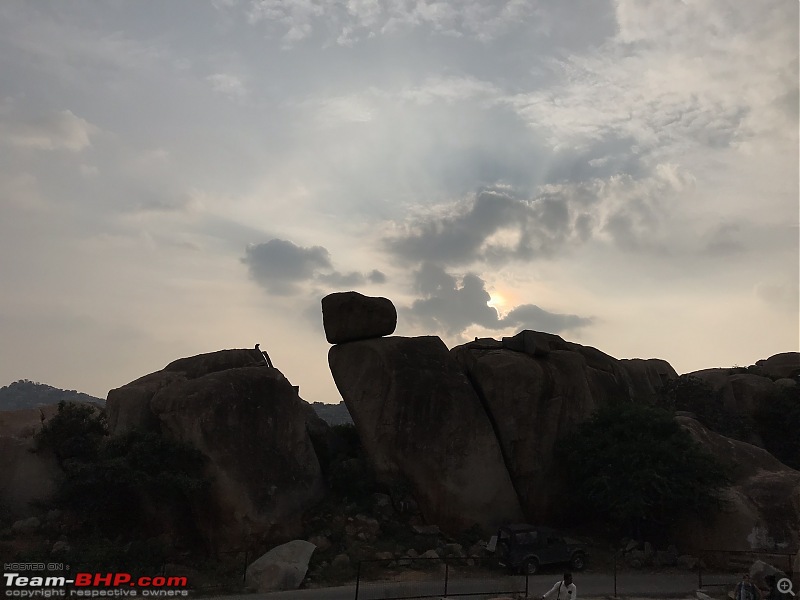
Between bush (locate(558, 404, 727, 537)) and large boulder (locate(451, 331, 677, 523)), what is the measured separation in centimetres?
116

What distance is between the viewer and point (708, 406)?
36906 mm

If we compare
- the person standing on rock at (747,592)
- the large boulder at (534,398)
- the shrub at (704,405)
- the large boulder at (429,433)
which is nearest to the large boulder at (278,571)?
the large boulder at (429,433)

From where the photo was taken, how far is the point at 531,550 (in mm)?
22625

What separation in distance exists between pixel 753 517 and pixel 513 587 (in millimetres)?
11476

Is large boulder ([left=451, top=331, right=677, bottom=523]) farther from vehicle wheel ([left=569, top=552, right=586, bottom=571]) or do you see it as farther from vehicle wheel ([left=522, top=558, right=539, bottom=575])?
vehicle wheel ([left=522, top=558, right=539, bottom=575])

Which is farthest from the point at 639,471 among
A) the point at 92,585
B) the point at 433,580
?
the point at 92,585

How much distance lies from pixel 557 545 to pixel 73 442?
67.3ft

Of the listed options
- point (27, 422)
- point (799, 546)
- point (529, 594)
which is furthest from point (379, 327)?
point (799, 546)

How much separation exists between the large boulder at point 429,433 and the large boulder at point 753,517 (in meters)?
7.87

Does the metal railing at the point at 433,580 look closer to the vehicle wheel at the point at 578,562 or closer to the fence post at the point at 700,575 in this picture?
the vehicle wheel at the point at 578,562

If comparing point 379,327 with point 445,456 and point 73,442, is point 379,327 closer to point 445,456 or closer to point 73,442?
point 445,456

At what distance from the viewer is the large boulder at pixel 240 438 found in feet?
81.0

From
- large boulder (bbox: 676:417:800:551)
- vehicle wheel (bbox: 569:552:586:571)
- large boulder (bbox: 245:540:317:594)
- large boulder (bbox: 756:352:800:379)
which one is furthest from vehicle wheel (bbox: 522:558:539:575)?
large boulder (bbox: 756:352:800:379)

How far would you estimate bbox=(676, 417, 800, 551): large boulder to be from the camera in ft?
79.8
